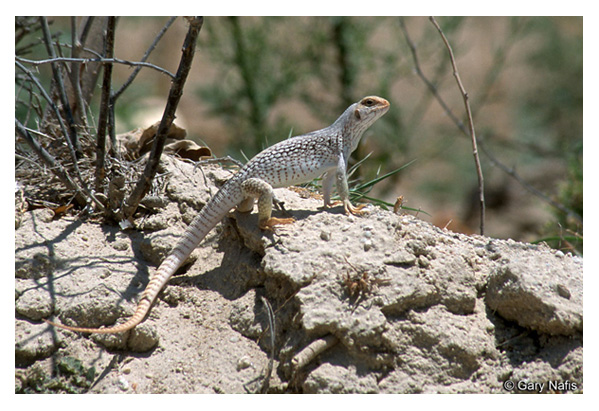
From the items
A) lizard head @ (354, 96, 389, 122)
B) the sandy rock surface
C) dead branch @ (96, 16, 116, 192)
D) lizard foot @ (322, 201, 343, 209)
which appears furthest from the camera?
lizard head @ (354, 96, 389, 122)

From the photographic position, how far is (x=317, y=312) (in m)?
3.20

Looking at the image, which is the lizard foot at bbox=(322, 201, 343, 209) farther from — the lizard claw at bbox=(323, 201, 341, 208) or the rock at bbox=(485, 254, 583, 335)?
the rock at bbox=(485, 254, 583, 335)

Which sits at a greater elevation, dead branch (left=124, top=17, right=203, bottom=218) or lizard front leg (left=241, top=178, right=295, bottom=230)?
dead branch (left=124, top=17, right=203, bottom=218)

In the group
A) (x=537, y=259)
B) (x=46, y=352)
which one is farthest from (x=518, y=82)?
(x=46, y=352)

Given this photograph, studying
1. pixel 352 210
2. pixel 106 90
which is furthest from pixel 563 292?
pixel 106 90

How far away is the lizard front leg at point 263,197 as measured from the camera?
12.0ft

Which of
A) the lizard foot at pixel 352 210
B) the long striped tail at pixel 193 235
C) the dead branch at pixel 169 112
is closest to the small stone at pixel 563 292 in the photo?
the lizard foot at pixel 352 210

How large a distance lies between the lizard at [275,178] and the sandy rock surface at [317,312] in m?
0.15

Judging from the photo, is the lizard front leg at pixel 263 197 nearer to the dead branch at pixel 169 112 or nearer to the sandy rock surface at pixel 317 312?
the sandy rock surface at pixel 317 312

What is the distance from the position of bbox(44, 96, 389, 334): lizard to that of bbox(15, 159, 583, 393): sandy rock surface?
0.15m

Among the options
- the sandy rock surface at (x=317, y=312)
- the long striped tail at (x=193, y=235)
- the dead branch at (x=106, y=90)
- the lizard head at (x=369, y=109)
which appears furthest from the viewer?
the lizard head at (x=369, y=109)

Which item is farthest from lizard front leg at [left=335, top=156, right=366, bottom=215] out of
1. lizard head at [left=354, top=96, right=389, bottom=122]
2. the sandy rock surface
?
lizard head at [left=354, top=96, right=389, bottom=122]

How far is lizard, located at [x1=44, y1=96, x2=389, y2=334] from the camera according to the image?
12.0 ft
